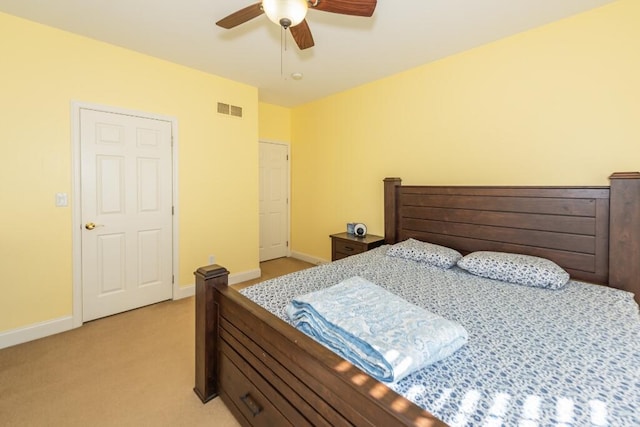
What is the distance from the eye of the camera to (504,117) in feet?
8.32

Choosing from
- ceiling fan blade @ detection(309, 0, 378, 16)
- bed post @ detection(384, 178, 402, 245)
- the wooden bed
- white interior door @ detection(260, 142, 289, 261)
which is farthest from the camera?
white interior door @ detection(260, 142, 289, 261)

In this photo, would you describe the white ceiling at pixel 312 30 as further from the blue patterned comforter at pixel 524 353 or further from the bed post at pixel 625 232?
the blue patterned comforter at pixel 524 353

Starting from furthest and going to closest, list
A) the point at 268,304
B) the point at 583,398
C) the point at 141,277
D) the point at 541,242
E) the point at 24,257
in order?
the point at 141,277, the point at 24,257, the point at 541,242, the point at 268,304, the point at 583,398

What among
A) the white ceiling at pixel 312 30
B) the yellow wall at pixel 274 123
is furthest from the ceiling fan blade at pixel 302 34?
the yellow wall at pixel 274 123

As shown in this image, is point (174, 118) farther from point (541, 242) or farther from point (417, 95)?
point (541, 242)

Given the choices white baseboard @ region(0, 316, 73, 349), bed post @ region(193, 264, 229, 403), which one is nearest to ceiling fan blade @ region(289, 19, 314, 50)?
bed post @ region(193, 264, 229, 403)

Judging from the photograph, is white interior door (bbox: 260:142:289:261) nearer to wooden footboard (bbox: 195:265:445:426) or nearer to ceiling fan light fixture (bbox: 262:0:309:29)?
wooden footboard (bbox: 195:265:445:426)

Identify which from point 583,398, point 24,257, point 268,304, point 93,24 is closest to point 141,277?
point 24,257

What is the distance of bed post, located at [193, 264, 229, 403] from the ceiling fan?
4.51 feet

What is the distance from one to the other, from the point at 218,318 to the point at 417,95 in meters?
2.89

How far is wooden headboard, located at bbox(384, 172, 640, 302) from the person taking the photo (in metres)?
1.86

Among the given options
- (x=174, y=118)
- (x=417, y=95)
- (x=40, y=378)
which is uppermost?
(x=417, y=95)

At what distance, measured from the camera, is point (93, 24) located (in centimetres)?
236

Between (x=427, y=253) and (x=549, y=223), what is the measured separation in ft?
2.95
